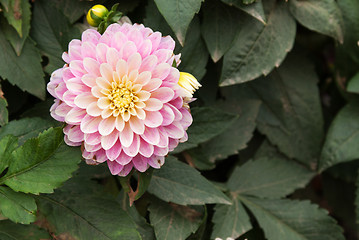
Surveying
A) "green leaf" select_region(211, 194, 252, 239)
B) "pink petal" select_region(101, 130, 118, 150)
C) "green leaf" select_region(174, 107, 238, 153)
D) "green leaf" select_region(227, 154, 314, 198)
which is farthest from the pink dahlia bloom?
"green leaf" select_region(227, 154, 314, 198)

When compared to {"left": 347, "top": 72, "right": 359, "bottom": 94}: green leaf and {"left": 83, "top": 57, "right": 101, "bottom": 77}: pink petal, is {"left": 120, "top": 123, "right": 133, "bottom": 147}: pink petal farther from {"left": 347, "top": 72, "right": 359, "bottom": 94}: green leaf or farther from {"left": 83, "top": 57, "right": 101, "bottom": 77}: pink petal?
{"left": 347, "top": 72, "right": 359, "bottom": 94}: green leaf

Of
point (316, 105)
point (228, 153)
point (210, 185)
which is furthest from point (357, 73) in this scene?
point (210, 185)

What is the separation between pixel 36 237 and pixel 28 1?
50 cm

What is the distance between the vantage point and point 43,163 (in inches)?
Answer: 31.0

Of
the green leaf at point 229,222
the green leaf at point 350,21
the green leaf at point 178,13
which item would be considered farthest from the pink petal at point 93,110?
the green leaf at point 350,21

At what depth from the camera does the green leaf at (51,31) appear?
98 centimetres

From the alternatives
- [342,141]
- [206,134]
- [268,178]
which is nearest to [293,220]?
[268,178]

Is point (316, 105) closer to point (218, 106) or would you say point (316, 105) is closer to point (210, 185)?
point (218, 106)

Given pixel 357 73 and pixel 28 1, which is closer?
pixel 28 1

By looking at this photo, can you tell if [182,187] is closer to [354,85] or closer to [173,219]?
[173,219]

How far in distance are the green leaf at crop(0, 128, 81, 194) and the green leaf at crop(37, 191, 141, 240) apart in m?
0.13

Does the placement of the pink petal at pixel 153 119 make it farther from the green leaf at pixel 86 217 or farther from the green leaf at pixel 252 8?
the green leaf at pixel 252 8

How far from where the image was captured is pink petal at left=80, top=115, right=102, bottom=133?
0.72 metres

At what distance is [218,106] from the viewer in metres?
1.16
